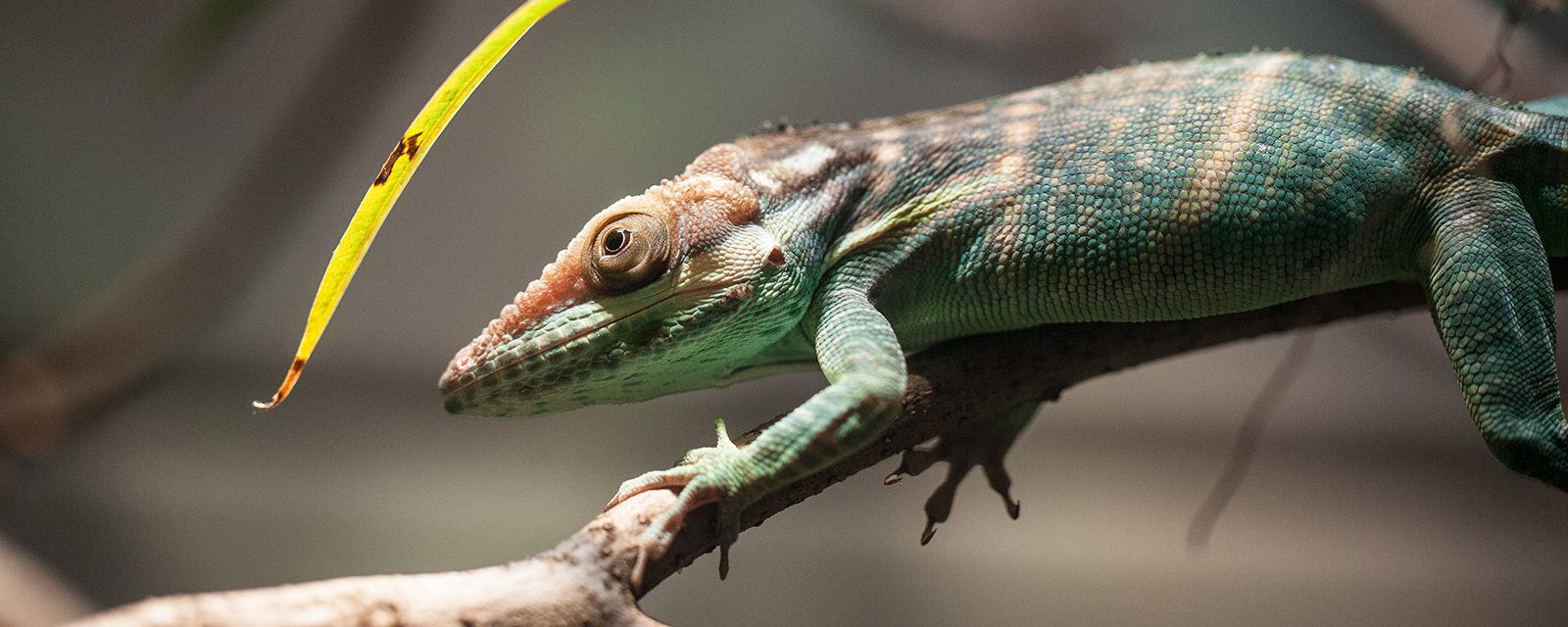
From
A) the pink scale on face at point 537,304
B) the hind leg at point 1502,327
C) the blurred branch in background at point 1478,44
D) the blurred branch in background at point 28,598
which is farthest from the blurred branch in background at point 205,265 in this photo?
the blurred branch in background at point 1478,44

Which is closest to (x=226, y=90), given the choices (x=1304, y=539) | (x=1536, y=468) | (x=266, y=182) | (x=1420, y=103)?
(x=266, y=182)

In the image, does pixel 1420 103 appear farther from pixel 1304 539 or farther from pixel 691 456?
pixel 1304 539

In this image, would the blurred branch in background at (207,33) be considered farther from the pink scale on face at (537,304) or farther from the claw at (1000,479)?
the claw at (1000,479)

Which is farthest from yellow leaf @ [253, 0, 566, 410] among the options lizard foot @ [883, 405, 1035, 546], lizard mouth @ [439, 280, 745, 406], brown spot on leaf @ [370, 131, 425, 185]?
lizard foot @ [883, 405, 1035, 546]

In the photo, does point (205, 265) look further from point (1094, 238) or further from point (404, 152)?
point (1094, 238)

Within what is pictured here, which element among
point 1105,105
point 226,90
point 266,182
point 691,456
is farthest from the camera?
point 226,90
